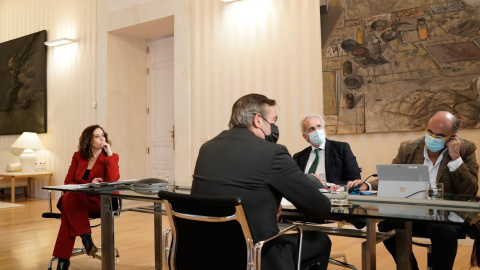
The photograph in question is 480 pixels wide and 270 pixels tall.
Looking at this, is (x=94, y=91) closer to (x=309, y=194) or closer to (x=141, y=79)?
(x=141, y=79)

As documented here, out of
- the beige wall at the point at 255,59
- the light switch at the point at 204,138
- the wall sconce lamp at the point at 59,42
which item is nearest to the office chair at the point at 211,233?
the beige wall at the point at 255,59

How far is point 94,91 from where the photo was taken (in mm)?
8383

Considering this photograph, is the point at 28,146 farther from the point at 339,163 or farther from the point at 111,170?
the point at 339,163

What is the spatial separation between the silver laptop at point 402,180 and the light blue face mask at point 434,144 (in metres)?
0.78

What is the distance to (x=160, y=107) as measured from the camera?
8.35m

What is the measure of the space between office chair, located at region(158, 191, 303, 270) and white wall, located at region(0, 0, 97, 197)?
6.62 meters

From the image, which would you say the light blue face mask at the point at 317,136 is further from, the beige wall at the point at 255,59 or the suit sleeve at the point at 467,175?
the beige wall at the point at 255,59

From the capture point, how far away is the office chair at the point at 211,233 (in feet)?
6.38

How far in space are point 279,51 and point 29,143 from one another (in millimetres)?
5398

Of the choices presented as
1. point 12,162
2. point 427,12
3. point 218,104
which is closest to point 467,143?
point 427,12

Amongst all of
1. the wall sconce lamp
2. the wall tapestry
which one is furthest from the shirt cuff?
the wall sconce lamp

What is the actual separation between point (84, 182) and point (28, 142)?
17.2 feet

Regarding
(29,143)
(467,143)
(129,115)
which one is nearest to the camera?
(467,143)

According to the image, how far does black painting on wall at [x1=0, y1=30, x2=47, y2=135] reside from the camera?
930 centimetres
